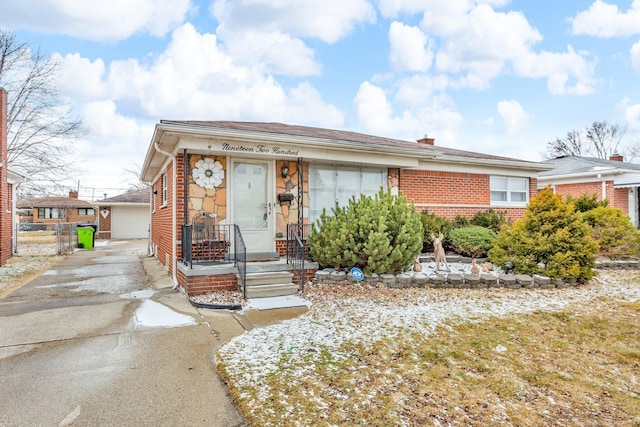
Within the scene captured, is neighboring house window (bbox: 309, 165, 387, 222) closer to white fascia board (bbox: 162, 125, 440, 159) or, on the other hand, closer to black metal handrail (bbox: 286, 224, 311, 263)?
black metal handrail (bbox: 286, 224, 311, 263)

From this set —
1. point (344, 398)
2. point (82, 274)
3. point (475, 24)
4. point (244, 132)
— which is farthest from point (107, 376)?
point (475, 24)

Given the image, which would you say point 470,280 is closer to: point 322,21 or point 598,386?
point 598,386

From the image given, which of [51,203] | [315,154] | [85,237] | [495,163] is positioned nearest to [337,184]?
[315,154]

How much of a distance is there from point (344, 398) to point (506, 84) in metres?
16.1

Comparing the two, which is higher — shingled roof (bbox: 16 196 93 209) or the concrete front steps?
shingled roof (bbox: 16 196 93 209)

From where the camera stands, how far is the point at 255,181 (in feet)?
25.5

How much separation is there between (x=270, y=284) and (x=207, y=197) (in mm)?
2297

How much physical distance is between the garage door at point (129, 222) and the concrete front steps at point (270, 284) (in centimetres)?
2193

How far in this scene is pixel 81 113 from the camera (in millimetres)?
21375

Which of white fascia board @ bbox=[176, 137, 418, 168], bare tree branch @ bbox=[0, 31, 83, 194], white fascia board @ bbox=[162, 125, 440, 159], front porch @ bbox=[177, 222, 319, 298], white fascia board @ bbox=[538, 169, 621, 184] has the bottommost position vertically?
front porch @ bbox=[177, 222, 319, 298]

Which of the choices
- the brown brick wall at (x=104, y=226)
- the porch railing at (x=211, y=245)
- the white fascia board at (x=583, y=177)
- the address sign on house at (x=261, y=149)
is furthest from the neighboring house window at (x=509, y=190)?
the brown brick wall at (x=104, y=226)

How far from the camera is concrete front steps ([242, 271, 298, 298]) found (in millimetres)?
6031

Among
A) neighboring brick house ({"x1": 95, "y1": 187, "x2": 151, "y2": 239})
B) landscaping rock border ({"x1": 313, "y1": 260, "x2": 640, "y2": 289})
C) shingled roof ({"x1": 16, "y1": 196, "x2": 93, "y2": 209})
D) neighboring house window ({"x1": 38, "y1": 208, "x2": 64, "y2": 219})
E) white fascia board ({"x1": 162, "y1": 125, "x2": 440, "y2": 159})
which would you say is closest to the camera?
white fascia board ({"x1": 162, "y1": 125, "x2": 440, "y2": 159})

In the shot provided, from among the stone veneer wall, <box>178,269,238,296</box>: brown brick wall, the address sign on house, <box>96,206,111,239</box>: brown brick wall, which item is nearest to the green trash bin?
<box>96,206,111,239</box>: brown brick wall
